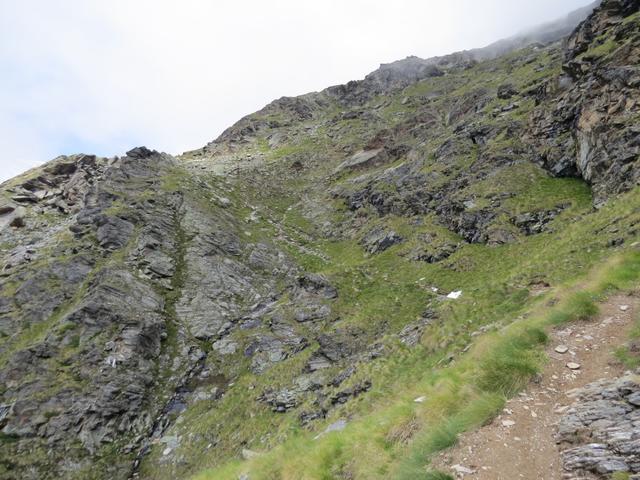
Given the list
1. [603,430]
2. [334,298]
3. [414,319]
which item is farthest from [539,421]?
[334,298]

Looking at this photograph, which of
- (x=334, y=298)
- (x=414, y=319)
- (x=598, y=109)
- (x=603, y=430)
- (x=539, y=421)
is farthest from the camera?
(x=334, y=298)

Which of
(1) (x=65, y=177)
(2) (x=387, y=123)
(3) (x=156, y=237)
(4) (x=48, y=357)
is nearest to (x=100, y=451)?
(4) (x=48, y=357)

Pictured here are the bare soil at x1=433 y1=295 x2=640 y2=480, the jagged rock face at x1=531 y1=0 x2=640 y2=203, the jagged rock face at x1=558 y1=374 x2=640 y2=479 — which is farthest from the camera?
the jagged rock face at x1=531 y1=0 x2=640 y2=203

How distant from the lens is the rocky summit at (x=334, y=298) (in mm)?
9914

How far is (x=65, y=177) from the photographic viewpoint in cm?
6581

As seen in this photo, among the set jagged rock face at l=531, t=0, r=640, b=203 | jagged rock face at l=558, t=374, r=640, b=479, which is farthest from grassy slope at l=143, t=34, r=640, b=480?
jagged rock face at l=531, t=0, r=640, b=203

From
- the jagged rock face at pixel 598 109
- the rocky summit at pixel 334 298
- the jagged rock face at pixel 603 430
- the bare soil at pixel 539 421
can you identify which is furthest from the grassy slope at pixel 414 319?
the jagged rock face at pixel 598 109

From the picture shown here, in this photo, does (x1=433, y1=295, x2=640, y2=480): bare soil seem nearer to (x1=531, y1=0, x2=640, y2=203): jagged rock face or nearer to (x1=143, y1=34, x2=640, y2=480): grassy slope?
(x1=143, y1=34, x2=640, y2=480): grassy slope

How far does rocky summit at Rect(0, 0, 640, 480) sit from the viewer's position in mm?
9914

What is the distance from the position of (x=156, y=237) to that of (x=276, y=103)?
92760mm

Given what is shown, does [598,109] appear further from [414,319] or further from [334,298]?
[334,298]

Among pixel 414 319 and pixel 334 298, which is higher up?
pixel 334 298

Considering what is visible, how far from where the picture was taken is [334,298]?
3145 centimetres

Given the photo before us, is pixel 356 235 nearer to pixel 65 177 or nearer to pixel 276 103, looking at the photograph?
pixel 65 177
